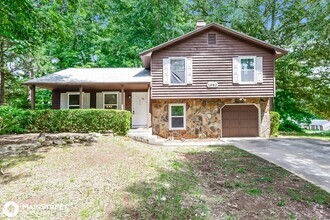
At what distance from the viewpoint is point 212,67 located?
40.7ft

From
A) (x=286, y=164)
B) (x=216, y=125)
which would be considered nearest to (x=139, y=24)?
(x=216, y=125)

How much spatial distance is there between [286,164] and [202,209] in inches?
163

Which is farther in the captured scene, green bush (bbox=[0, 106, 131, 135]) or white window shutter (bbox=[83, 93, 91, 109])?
white window shutter (bbox=[83, 93, 91, 109])

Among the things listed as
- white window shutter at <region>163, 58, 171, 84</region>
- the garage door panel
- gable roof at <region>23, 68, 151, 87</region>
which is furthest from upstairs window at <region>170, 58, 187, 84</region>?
the garage door panel

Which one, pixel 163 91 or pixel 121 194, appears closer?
pixel 121 194

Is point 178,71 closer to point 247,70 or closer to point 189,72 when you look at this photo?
point 189,72

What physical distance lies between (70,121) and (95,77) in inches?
128

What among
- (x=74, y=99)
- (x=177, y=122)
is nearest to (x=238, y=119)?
(x=177, y=122)

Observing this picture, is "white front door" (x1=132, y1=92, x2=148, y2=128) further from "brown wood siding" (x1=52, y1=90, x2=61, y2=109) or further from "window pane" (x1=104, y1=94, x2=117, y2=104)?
"brown wood siding" (x1=52, y1=90, x2=61, y2=109)

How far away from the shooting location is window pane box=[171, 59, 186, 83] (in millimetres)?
12398

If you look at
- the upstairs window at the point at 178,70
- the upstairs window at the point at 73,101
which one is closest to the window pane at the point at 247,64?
the upstairs window at the point at 178,70

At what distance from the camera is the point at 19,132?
10680 mm

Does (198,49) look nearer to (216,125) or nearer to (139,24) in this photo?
(216,125)

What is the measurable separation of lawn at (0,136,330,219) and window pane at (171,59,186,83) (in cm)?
693
